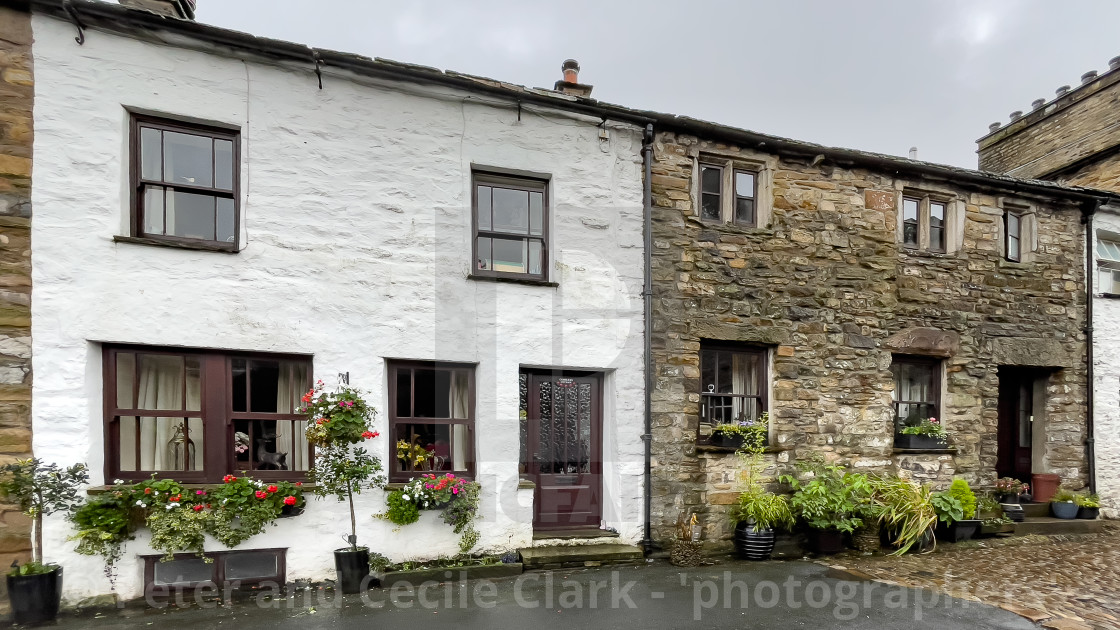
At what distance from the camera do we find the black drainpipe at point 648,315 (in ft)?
24.2

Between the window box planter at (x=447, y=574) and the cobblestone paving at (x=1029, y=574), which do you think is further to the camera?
the window box planter at (x=447, y=574)

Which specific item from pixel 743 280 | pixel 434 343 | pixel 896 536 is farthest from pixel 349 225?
pixel 896 536

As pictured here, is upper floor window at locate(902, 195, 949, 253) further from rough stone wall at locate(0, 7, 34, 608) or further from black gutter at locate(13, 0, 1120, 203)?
rough stone wall at locate(0, 7, 34, 608)

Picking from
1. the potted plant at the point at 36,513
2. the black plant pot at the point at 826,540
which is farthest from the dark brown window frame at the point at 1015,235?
the potted plant at the point at 36,513

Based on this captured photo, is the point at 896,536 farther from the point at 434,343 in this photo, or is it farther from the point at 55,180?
the point at 55,180

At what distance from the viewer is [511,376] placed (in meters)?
7.02

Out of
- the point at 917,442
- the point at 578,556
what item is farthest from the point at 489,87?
the point at 917,442

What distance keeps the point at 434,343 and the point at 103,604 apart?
12.5 feet

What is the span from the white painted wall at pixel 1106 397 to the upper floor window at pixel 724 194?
6540 mm

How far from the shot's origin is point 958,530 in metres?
8.30

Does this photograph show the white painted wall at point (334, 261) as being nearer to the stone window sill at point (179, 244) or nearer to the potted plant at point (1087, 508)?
the stone window sill at point (179, 244)

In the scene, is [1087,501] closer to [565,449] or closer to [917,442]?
[917,442]

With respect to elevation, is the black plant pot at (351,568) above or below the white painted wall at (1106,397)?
below

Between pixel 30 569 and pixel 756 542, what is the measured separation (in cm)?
725
